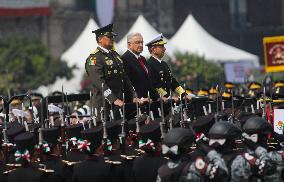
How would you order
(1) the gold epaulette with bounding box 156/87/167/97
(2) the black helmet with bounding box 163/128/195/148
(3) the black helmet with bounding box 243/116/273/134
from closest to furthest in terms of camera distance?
1. (2) the black helmet with bounding box 163/128/195/148
2. (3) the black helmet with bounding box 243/116/273/134
3. (1) the gold epaulette with bounding box 156/87/167/97

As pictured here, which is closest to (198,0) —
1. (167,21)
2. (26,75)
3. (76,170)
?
(167,21)

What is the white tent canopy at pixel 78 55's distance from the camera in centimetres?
5738

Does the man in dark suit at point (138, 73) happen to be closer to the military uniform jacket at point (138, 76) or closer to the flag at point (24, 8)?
the military uniform jacket at point (138, 76)

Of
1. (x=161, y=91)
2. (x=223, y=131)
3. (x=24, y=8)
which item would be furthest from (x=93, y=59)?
(x=24, y=8)

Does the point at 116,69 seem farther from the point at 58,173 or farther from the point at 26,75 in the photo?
the point at 26,75

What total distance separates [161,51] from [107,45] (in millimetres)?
1529

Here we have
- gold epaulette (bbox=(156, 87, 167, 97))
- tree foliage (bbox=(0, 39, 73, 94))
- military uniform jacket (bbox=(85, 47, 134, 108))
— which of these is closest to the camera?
military uniform jacket (bbox=(85, 47, 134, 108))

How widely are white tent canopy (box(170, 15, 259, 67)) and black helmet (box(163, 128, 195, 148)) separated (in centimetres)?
4150

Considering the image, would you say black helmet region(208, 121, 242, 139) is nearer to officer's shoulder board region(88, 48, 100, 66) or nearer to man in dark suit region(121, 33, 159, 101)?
officer's shoulder board region(88, 48, 100, 66)

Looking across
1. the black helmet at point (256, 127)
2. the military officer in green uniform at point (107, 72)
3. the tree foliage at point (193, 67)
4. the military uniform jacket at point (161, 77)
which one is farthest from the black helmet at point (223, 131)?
the tree foliage at point (193, 67)

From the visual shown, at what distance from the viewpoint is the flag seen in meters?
86.7

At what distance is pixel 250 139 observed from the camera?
645 inches

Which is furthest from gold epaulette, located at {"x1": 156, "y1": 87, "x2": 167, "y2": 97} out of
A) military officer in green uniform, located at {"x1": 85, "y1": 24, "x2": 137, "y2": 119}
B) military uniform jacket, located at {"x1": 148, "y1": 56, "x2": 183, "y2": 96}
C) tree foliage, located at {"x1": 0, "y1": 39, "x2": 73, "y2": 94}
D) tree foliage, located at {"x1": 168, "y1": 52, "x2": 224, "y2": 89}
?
tree foliage, located at {"x1": 0, "y1": 39, "x2": 73, "y2": 94}

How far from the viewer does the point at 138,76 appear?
22172 millimetres
